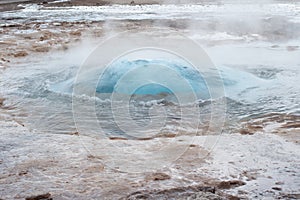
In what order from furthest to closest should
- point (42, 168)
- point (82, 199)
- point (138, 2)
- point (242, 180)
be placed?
point (138, 2), point (42, 168), point (242, 180), point (82, 199)

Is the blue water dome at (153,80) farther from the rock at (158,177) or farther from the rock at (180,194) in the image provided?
the rock at (180,194)

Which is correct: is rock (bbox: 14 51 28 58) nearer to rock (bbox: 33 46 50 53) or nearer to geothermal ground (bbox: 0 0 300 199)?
geothermal ground (bbox: 0 0 300 199)

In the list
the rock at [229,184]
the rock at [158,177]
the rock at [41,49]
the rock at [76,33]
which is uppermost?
the rock at [76,33]

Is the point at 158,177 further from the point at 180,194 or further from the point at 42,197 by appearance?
the point at 42,197

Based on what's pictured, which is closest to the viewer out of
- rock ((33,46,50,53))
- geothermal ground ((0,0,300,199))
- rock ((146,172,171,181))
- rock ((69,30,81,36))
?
geothermal ground ((0,0,300,199))

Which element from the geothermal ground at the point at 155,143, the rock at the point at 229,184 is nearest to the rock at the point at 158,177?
the geothermal ground at the point at 155,143

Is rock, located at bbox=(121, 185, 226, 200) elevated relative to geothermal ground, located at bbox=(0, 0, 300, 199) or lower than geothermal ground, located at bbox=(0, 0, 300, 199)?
lower

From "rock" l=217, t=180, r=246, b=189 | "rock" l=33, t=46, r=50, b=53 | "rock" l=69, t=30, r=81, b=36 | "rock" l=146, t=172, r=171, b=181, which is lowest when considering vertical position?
"rock" l=217, t=180, r=246, b=189

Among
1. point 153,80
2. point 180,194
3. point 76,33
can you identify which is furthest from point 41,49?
point 180,194

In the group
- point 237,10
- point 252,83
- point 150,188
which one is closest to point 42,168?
point 150,188

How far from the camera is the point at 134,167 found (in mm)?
2658

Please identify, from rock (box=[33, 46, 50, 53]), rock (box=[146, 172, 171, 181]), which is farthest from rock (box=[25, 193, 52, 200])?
rock (box=[33, 46, 50, 53])

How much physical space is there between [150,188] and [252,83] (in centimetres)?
241

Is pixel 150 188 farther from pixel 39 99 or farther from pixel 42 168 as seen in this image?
pixel 39 99
